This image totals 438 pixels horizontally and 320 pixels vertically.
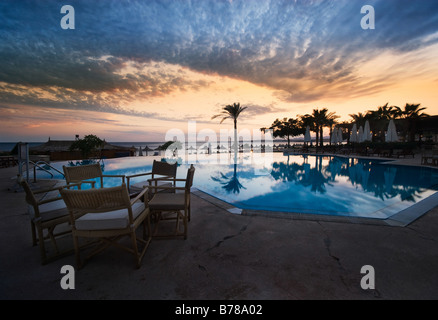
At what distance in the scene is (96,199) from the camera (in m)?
1.86

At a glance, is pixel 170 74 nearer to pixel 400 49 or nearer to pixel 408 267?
pixel 400 49

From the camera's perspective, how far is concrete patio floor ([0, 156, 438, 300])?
168 centimetres

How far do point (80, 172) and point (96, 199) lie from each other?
2.09m

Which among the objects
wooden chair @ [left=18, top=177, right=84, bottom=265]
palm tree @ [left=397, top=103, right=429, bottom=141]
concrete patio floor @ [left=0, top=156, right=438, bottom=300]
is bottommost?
concrete patio floor @ [left=0, top=156, right=438, bottom=300]

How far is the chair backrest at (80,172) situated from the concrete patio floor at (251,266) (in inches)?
41.3

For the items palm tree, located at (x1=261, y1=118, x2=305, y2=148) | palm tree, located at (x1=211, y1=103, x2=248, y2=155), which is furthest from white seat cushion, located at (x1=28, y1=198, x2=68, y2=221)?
palm tree, located at (x1=261, y1=118, x2=305, y2=148)

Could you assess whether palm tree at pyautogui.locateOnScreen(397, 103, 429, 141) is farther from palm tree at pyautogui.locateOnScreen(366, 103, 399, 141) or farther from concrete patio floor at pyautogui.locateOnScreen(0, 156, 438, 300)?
concrete patio floor at pyautogui.locateOnScreen(0, 156, 438, 300)

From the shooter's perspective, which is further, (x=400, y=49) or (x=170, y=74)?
(x=170, y=74)

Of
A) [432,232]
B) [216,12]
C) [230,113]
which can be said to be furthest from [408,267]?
[230,113]

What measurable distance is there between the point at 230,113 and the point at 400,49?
17.6 meters

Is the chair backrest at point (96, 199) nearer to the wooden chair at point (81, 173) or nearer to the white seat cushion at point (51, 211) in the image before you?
the white seat cushion at point (51, 211)

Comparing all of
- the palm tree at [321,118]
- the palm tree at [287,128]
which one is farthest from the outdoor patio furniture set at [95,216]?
the palm tree at [287,128]

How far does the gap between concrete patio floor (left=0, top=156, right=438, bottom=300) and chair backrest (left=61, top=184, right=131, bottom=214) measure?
0.75m
